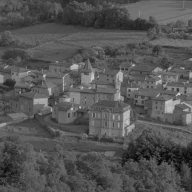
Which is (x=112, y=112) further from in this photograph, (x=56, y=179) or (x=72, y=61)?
(x=72, y=61)

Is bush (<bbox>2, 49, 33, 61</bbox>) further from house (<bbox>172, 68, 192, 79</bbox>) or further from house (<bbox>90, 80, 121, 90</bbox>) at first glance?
house (<bbox>172, 68, 192, 79</bbox>)

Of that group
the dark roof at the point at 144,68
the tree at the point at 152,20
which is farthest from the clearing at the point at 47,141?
the tree at the point at 152,20

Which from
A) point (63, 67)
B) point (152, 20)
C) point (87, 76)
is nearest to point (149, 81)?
point (87, 76)

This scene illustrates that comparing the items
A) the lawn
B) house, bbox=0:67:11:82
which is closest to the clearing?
the lawn

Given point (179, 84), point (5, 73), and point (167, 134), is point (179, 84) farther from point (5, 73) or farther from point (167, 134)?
point (5, 73)

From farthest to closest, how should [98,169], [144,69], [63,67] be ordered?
[63,67] → [144,69] → [98,169]

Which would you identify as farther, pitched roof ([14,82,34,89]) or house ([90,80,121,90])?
pitched roof ([14,82,34,89])

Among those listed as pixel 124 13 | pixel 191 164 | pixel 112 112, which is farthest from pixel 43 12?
pixel 191 164
